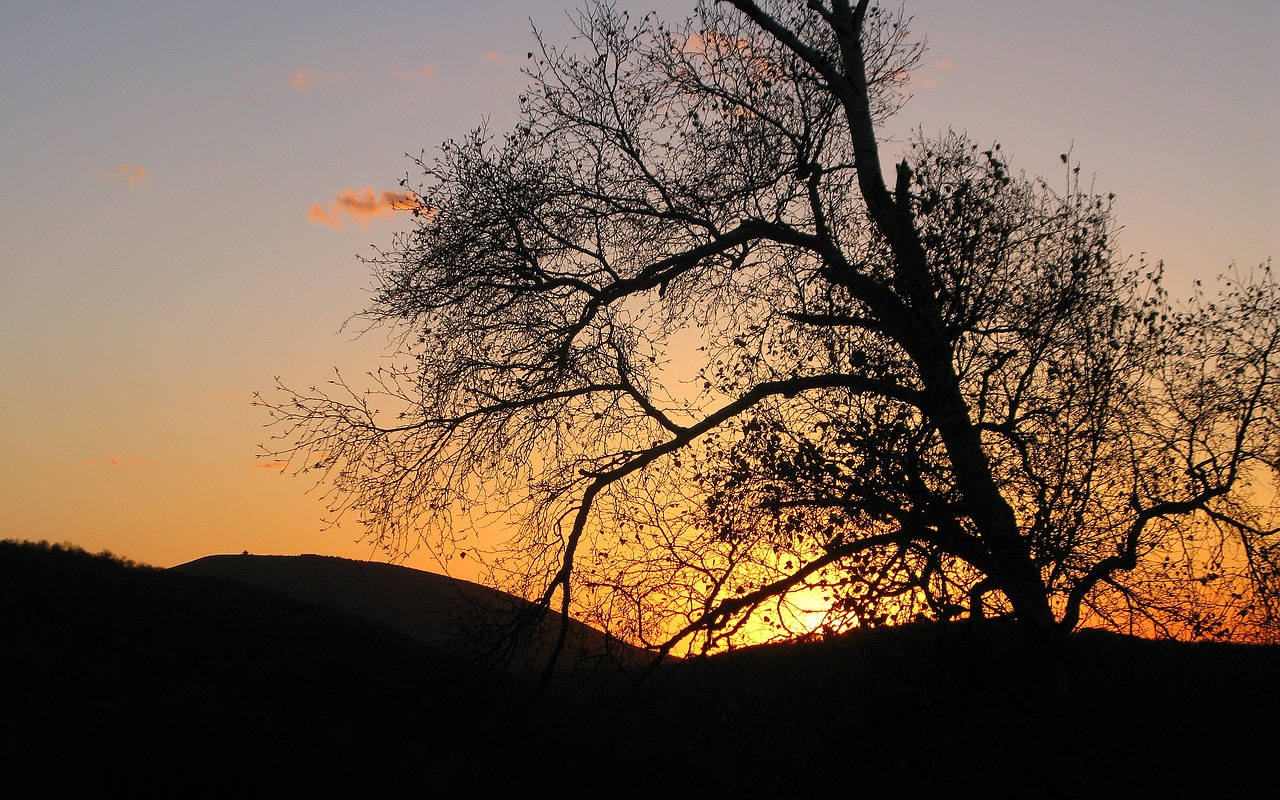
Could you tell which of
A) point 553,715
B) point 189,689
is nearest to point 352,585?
point 553,715

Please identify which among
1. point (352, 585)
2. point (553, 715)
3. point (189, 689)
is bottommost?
point (189, 689)

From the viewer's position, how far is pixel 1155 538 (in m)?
9.27

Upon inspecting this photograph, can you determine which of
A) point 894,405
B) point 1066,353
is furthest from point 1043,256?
point 894,405

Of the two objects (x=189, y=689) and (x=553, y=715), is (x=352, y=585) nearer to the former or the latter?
(x=553, y=715)

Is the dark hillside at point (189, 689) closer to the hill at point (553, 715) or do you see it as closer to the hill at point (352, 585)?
the hill at point (553, 715)

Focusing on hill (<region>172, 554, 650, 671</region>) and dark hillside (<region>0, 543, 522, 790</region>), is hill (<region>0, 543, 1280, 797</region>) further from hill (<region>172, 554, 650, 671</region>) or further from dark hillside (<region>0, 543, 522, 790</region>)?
hill (<region>172, 554, 650, 671</region>)

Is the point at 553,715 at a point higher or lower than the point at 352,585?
lower

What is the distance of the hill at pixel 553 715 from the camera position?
7570mm

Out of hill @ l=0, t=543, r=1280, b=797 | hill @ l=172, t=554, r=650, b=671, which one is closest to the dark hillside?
hill @ l=0, t=543, r=1280, b=797

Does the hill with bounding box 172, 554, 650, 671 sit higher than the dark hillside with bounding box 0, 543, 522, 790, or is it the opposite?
the hill with bounding box 172, 554, 650, 671

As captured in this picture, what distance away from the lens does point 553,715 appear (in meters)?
20.2

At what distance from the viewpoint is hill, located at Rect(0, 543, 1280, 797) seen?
7.57 meters

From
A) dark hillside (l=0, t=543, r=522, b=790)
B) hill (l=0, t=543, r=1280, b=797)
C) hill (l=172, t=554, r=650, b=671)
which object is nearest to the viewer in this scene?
hill (l=0, t=543, r=1280, b=797)

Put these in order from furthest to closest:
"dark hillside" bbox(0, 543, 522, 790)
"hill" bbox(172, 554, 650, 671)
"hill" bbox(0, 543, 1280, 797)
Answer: "hill" bbox(172, 554, 650, 671) < "dark hillside" bbox(0, 543, 522, 790) < "hill" bbox(0, 543, 1280, 797)
